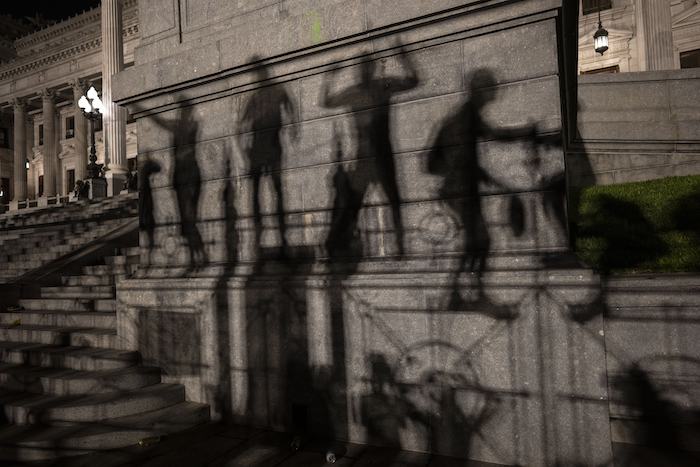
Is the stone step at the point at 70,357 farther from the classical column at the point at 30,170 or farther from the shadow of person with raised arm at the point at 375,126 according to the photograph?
the classical column at the point at 30,170

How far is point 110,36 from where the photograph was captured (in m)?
30.0

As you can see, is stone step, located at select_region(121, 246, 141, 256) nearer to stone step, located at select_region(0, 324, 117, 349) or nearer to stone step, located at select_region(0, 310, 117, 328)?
stone step, located at select_region(0, 310, 117, 328)

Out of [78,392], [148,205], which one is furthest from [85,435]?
[148,205]

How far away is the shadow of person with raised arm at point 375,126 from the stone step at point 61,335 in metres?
3.87

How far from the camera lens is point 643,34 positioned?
67.1 ft

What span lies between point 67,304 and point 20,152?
49035mm

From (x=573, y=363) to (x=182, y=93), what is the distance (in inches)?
222

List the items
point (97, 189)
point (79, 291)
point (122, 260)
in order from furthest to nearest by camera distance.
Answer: point (97, 189), point (122, 260), point (79, 291)

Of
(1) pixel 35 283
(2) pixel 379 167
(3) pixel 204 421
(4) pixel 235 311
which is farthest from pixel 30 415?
(1) pixel 35 283

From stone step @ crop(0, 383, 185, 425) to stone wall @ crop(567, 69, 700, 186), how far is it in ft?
33.9

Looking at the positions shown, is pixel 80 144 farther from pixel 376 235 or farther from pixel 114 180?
pixel 376 235

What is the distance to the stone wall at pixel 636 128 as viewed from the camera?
410 inches

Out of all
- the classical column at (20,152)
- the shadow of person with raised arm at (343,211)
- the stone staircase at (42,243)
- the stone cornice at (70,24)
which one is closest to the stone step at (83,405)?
the shadow of person with raised arm at (343,211)

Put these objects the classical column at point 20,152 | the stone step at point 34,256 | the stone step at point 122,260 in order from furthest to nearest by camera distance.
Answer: the classical column at point 20,152 < the stone step at point 34,256 < the stone step at point 122,260
